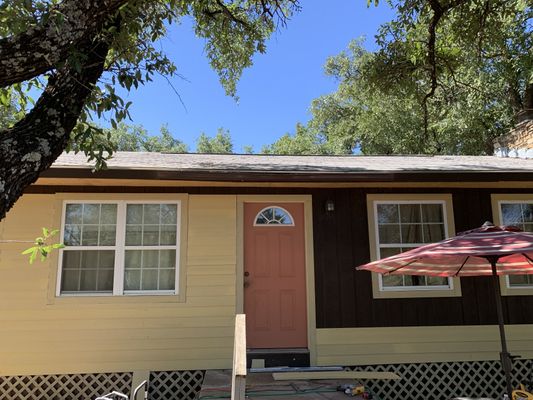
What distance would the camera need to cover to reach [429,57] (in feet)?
27.5

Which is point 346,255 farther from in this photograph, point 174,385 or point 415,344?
point 174,385

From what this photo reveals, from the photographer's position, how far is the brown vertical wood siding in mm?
6352

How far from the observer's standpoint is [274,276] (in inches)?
256

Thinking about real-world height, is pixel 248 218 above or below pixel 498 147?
below

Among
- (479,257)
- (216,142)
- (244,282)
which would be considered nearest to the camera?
(479,257)

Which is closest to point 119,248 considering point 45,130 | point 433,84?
point 45,130

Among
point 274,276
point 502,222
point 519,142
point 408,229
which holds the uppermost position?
point 519,142

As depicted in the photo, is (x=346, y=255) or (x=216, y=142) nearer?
(x=346, y=255)

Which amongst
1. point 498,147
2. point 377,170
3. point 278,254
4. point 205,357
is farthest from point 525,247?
point 498,147

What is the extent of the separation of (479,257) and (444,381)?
262 centimetres

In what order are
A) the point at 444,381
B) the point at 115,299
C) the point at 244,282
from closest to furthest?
Answer: the point at 115,299
the point at 444,381
the point at 244,282

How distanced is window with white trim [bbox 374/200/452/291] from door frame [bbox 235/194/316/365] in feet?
3.46

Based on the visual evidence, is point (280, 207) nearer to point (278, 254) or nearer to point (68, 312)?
point (278, 254)

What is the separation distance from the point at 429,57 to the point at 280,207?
4.50 m
